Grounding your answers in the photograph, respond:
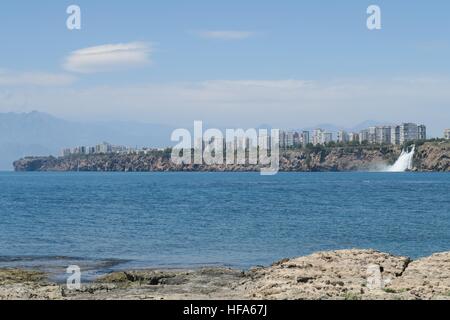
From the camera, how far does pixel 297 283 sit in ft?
86.8

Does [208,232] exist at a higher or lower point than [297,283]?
lower

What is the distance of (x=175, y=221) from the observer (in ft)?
267

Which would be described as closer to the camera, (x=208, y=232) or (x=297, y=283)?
(x=297, y=283)

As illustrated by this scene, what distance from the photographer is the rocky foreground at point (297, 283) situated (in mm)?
24531

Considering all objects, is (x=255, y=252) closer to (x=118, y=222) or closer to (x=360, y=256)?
(x=360, y=256)

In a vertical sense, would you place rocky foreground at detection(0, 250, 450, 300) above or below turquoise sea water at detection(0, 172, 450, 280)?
above

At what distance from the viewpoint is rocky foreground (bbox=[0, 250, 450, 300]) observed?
24531 mm

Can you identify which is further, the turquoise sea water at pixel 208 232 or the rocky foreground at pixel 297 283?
the turquoise sea water at pixel 208 232

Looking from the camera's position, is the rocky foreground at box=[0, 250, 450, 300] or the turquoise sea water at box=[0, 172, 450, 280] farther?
the turquoise sea water at box=[0, 172, 450, 280]

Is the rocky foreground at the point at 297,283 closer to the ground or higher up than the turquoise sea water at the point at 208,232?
higher up
